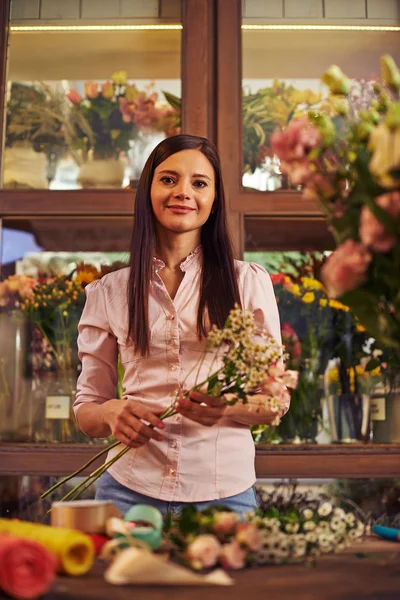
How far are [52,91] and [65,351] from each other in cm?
78

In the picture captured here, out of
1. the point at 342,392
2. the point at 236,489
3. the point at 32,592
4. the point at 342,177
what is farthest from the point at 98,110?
the point at 32,592

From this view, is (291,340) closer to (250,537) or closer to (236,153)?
(236,153)

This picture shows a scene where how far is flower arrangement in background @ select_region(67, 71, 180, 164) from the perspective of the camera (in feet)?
7.22

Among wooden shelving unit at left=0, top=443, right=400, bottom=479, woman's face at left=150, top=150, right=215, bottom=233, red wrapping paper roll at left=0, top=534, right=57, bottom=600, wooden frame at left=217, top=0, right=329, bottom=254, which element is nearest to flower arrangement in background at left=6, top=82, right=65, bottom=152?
wooden frame at left=217, top=0, right=329, bottom=254

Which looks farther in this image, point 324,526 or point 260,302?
point 260,302

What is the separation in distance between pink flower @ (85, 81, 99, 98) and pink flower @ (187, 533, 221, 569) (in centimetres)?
173

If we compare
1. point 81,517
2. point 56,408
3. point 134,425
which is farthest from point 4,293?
point 81,517

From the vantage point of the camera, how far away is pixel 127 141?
7.23 ft

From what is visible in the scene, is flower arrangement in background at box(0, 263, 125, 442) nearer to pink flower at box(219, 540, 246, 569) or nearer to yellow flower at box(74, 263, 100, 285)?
yellow flower at box(74, 263, 100, 285)

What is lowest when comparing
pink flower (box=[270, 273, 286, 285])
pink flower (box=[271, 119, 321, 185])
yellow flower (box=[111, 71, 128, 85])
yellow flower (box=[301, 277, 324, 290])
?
pink flower (box=[271, 119, 321, 185])

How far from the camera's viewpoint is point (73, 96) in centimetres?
222

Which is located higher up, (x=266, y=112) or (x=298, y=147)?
(x=266, y=112)

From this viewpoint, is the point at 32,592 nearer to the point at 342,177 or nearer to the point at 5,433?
the point at 342,177

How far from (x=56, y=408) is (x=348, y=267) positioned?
1495 millimetres
